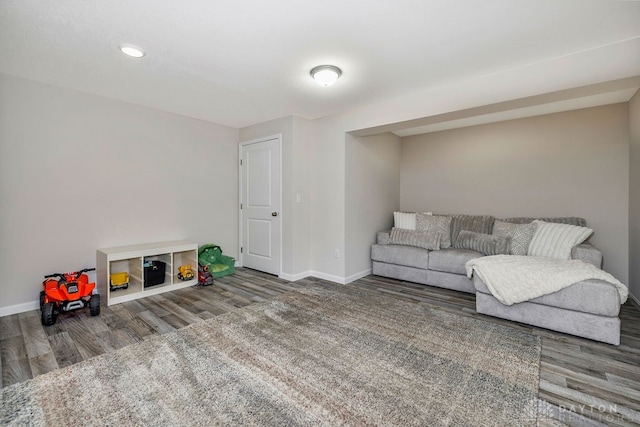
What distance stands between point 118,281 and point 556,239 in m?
5.09

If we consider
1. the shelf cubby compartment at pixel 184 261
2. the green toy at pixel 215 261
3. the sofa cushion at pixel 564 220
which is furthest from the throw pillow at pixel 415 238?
the shelf cubby compartment at pixel 184 261

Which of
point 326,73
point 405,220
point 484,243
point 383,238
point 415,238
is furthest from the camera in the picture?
point 405,220

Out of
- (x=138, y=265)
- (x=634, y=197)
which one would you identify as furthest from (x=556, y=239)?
(x=138, y=265)

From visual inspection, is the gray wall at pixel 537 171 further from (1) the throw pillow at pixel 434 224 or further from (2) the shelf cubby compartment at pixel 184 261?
(2) the shelf cubby compartment at pixel 184 261

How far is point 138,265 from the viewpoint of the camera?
3516 millimetres

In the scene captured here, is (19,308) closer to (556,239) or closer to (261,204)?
(261,204)

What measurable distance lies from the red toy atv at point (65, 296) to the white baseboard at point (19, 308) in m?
0.24

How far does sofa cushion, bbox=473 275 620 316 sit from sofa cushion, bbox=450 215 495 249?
64.1 inches

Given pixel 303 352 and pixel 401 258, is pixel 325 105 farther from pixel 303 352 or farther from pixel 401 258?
pixel 303 352

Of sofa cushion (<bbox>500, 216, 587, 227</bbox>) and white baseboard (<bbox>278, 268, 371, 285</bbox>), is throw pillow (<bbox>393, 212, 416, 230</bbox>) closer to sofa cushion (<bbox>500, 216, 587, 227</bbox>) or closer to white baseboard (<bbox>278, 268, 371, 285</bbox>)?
white baseboard (<bbox>278, 268, 371, 285</bbox>)

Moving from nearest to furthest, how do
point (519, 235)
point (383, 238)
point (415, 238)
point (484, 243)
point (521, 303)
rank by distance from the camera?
point (521, 303) → point (519, 235) → point (484, 243) → point (415, 238) → point (383, 238)

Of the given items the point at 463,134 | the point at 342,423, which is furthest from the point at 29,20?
the point at 463,134

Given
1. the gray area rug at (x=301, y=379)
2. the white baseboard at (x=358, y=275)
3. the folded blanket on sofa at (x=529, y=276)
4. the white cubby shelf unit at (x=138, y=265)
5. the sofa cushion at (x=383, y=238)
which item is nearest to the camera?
the gray area rug at (x=301, y=379)

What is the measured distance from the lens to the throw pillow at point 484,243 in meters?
3.65
